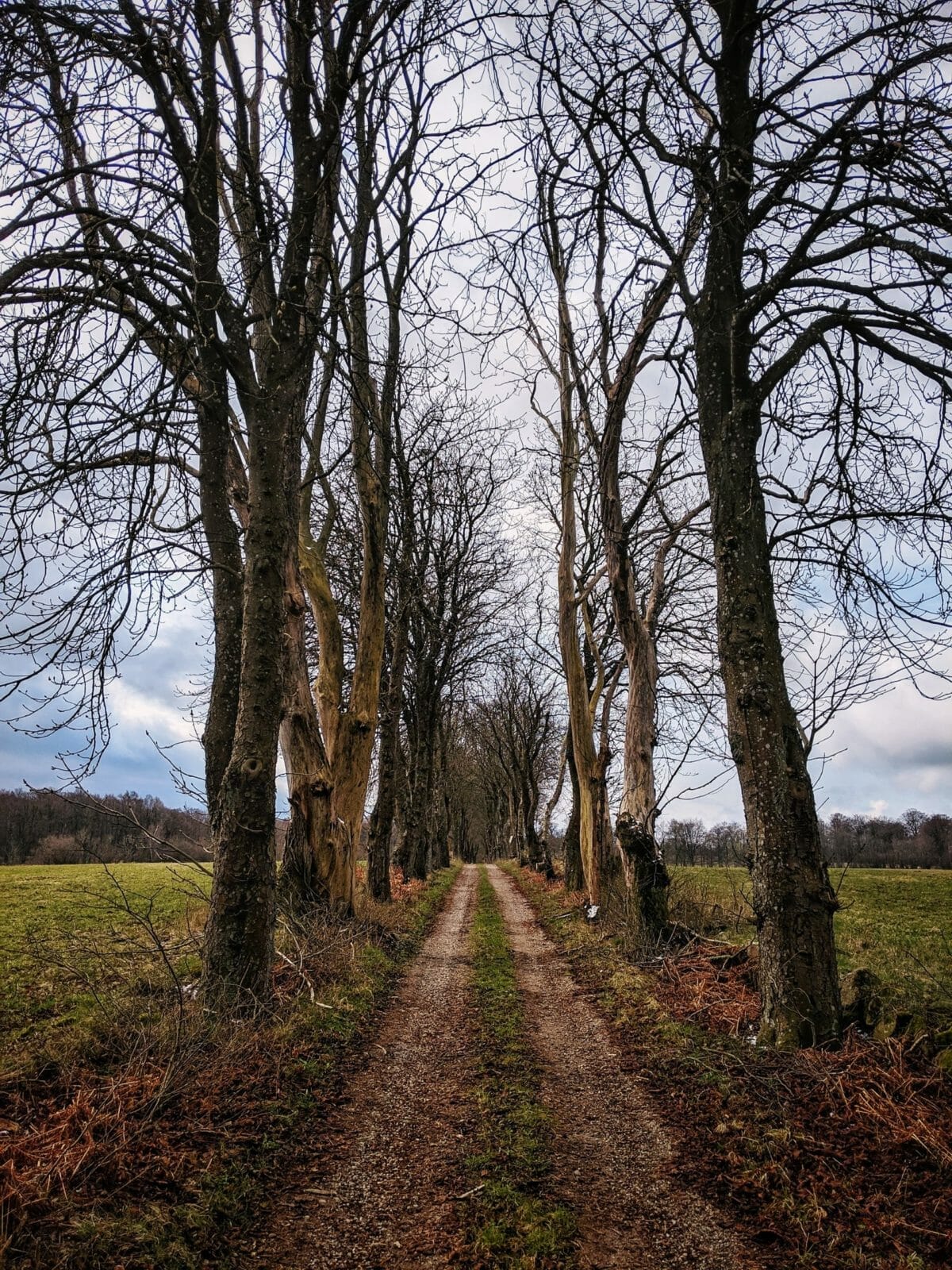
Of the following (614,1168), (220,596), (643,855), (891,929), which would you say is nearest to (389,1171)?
(614,1168)

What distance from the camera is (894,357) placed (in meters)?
5.20

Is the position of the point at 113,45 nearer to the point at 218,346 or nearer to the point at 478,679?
the point at 218,346

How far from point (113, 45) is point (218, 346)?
6.24 feet

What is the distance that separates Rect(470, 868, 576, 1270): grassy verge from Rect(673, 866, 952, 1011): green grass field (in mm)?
2386

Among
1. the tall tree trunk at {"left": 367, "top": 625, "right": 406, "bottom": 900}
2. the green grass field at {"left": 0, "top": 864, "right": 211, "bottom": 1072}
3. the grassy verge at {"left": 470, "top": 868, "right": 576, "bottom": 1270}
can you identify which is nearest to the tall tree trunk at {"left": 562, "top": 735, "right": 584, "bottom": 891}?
the tall tree trunk at {"left": 367, "top": 625, "right": 406, "bottom": 900}

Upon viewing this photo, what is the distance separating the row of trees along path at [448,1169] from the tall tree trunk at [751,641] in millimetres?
1389

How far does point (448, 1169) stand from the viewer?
3629mm

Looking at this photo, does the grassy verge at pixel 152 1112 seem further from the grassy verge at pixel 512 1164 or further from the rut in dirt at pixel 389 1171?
the grassy verge at pixel 512 1164

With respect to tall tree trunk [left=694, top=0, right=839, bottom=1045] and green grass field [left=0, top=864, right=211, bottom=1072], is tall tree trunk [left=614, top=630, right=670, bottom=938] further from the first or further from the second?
green grass field [left=0, top=864, right=211, bottom=1072]

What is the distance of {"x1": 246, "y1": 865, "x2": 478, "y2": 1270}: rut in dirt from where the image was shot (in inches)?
116

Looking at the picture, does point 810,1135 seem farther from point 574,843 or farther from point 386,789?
point 574,843

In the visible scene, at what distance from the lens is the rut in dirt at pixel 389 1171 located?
296 cm

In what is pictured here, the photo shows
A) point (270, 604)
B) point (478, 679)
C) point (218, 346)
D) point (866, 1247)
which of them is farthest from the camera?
point (478, 679)

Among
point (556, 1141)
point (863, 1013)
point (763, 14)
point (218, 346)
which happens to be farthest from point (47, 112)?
point (863, 1013)
